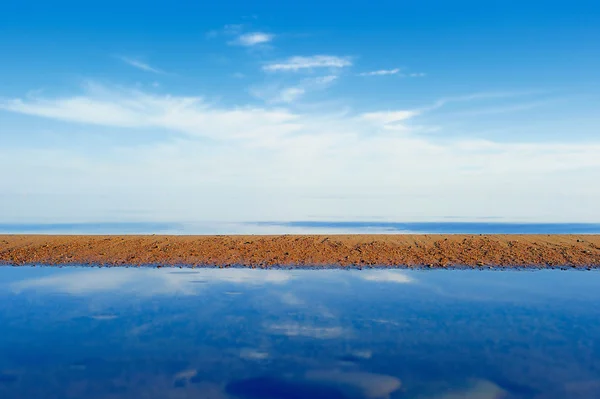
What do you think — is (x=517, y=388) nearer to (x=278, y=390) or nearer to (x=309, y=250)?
(x=278, y=390)

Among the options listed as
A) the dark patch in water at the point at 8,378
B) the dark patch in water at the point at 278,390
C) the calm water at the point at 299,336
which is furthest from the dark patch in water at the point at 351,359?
the dark patch in water at the point at 8,378

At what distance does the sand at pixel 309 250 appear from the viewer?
2394cm

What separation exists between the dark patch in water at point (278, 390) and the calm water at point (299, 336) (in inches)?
1.6

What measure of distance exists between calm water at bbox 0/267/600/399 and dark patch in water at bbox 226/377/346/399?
0.13 ft

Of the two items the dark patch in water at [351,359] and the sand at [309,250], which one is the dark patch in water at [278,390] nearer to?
the dark patch in water at [351,359]

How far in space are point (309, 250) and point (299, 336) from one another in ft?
44.0

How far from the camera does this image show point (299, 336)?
12.6 m

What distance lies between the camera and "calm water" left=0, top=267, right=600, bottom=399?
31.2 feet

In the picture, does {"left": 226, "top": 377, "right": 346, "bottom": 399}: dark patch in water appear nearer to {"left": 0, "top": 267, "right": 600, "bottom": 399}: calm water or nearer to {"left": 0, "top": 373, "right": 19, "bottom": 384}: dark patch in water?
{"left": 0, "top": 267, "right": 600, "bottom": 399}: calm water

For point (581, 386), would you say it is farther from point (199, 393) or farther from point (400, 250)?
point (400, 250)

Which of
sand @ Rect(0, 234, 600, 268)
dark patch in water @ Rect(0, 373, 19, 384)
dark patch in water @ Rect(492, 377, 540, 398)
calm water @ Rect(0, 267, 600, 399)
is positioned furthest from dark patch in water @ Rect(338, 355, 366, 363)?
sand @ Rect(0, 234, 600, 268)

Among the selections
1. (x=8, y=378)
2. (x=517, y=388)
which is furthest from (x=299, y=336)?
(x=8, y=378)

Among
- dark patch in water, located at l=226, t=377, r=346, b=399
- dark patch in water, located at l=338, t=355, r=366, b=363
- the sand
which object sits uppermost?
the sand

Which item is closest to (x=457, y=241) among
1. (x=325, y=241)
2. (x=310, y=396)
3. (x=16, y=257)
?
(x=325, y=241)
